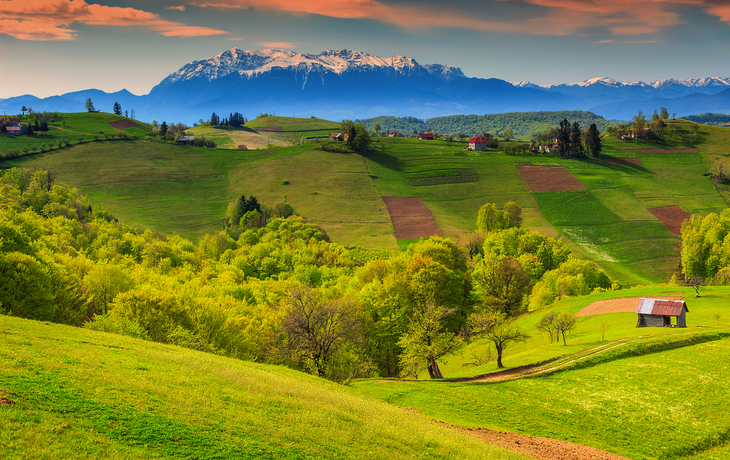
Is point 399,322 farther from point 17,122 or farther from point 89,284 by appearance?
point 17,122

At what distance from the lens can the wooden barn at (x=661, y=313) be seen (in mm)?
50312

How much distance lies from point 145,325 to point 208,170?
488ft

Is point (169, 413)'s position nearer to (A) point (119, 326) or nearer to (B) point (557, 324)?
(A) point (119, 326)

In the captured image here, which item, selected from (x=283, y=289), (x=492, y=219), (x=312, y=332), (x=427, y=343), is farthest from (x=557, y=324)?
(x=492, y=219)

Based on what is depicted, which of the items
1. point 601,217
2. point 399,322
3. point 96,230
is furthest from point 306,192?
point 399,322

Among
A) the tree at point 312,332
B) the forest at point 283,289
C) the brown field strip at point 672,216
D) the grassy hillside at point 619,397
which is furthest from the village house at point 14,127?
the brown field strip at point 672,216

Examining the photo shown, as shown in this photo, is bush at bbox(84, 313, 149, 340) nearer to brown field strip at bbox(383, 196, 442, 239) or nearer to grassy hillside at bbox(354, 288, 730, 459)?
grassy hillside at bbox(354, 288, 730, 459)

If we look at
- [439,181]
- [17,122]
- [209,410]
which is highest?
[17,122]

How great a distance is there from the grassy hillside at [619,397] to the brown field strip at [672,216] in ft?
314

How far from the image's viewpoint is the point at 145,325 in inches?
1645

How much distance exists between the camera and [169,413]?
1930 cm

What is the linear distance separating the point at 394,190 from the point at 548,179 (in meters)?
62.4

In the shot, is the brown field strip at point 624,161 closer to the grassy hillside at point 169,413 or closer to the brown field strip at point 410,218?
the brown field strip at point 410,218

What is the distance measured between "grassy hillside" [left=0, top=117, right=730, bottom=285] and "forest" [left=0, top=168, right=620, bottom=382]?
18664 mm
